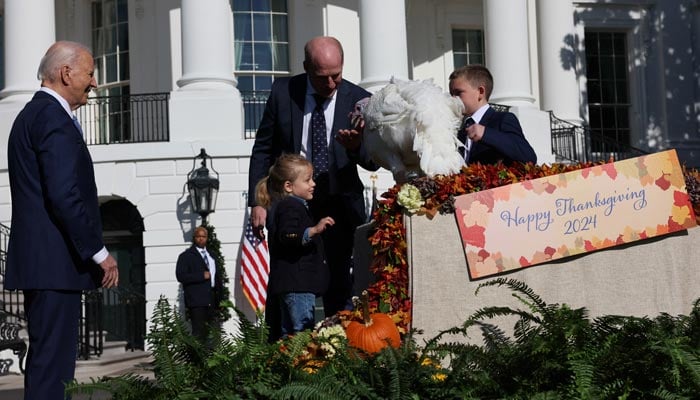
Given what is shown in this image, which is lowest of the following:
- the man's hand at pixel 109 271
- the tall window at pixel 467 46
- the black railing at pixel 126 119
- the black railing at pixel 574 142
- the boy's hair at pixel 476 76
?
the man's hand at pixel 109 271

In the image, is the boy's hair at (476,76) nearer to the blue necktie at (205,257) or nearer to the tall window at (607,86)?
the blue necktie at (205,257)

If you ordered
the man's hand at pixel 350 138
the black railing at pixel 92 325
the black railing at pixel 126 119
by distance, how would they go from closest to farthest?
the man's hand at pixel 350 138 → the black railing at pixel 92 325 → the black railing at pixel 126 119

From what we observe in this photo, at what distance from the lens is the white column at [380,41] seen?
22062mm

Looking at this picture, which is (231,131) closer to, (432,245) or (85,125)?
(85,125)

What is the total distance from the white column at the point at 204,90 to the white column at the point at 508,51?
557 cm

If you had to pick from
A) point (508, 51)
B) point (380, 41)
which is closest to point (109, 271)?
point (380, 41)

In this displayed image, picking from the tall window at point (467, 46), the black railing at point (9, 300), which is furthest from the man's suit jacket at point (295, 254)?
the tall window at point (467, 46)

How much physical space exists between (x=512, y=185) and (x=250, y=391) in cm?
228

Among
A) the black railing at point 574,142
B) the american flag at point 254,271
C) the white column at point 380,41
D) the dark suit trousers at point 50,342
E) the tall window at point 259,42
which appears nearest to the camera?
the dark suit trousers at point 50,342

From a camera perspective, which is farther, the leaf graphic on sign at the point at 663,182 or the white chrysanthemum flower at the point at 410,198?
the leaf graphic on sign at the point at 663,182

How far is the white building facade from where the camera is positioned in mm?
21625

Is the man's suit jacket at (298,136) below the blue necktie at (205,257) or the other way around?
the other way around

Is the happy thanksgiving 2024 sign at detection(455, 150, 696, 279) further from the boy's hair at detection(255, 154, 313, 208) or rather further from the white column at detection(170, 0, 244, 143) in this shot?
the white column at detection(170, 0, 244, 143)

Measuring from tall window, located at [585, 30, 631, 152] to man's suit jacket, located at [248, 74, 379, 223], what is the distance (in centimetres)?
2141
